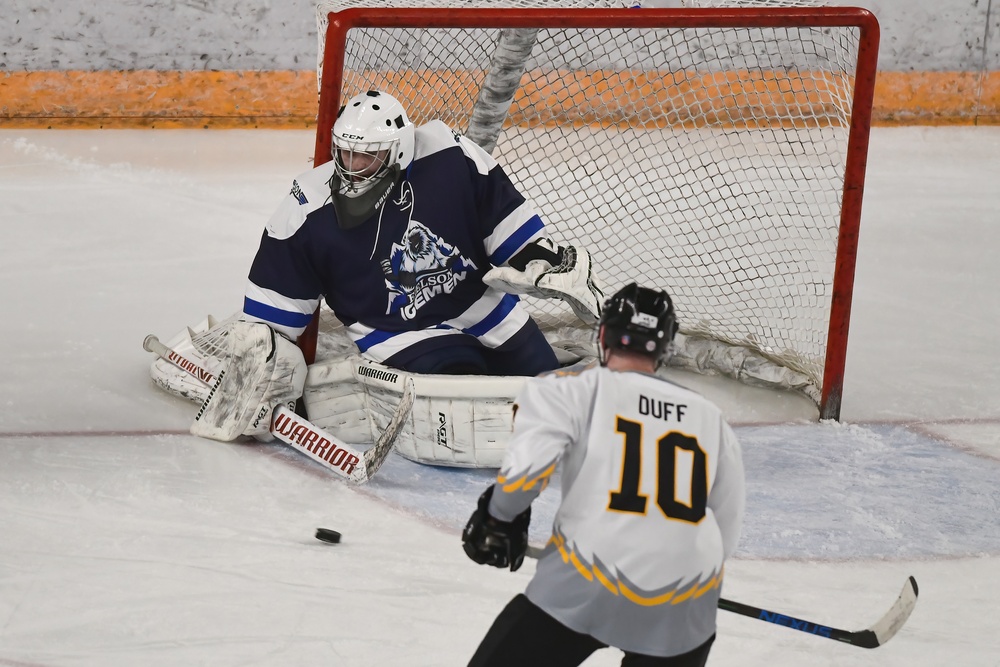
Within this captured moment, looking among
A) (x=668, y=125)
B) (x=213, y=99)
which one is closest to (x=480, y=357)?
(x=668, y=125)

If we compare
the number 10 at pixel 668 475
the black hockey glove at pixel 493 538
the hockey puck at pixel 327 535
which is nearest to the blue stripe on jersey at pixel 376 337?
the hockey puck at pixel 327 535

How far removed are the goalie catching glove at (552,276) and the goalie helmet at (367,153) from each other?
0.35 metres

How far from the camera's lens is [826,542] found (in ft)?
8.91

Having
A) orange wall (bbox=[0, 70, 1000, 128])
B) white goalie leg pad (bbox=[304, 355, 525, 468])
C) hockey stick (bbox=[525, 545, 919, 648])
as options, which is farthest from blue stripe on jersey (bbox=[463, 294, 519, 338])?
orange wall (bbox=[0, 70, 1000, 128])

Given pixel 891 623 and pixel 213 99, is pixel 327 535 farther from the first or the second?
pixel 213 99

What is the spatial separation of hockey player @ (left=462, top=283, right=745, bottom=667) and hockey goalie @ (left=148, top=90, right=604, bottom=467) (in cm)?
133

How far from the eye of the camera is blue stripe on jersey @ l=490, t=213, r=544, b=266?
123 inches

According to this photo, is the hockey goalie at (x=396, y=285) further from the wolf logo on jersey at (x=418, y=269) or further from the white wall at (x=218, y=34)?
the white wall at (x=218, y=34)

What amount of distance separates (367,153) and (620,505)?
1583mm

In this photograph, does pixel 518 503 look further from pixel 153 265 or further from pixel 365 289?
pixel 153 265

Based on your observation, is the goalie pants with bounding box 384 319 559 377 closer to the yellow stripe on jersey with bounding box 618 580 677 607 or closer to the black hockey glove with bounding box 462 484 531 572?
the black hockey glove with bounding box 462 484 531 572

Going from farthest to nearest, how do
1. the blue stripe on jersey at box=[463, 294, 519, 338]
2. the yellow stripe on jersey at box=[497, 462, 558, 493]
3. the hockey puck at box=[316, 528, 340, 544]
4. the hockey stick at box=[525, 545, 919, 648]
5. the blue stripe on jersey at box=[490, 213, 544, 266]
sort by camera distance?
the blue stripe on jersey at box=[463, 294, 519, 338] < the blue stripe on jersey at box=[490, 213, 544, 266] < the hockey puck at box=[316, 528, 340, 544] < the hockey stick at box=[525, 545, 919, 648] < the yellow stripe on jersey at box=[497, 462, 558, 493]

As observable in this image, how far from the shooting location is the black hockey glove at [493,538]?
162 centimetres

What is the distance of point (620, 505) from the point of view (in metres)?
1.55
